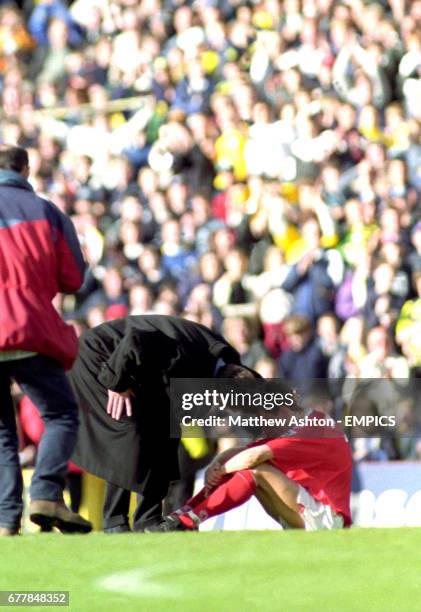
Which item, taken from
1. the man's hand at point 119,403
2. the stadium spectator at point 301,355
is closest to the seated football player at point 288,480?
the man's hand at point 119,403

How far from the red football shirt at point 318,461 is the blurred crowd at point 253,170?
2448 millimetres

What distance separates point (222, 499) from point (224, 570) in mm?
2746

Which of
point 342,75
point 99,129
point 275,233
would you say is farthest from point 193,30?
point 275,233

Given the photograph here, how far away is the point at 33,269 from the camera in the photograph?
7.54 m

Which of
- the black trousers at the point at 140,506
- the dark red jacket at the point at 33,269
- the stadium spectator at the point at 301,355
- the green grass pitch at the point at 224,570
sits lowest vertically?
the stadium spectator at the point at 301,355

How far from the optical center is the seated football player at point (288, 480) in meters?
9.27

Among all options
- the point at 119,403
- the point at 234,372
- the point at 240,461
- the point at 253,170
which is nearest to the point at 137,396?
the point at 119,403

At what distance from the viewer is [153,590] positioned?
613cm

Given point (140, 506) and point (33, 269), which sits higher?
point (33, 269)

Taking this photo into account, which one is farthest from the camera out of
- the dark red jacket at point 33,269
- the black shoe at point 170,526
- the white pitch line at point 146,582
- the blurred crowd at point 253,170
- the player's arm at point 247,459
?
the blurred crowd at point 253,170

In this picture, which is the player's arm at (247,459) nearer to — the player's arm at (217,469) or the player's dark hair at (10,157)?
the player's arm at (217,469)

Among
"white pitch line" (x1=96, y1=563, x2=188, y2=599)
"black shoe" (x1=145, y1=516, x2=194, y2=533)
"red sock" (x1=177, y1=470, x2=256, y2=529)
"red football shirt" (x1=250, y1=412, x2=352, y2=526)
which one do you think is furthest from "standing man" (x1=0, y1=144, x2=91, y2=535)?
"red football shirt" (x1=250, y1=412, x2=352, y2=526)

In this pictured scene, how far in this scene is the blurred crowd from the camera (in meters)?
13.3

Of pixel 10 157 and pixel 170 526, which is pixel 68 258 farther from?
pixel 170 526
